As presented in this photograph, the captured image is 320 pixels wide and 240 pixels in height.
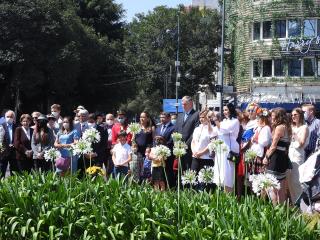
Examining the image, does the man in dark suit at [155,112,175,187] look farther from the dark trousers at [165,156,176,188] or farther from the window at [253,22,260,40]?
the window at [253,22,260,40]

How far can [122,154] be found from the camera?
43.0ft

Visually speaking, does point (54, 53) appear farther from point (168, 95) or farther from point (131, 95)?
point (168, 95)

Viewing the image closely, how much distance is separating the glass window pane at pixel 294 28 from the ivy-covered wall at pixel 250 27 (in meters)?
0.35

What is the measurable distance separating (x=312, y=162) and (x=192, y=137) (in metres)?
3.73

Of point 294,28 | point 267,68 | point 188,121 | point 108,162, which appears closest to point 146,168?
point 108,162

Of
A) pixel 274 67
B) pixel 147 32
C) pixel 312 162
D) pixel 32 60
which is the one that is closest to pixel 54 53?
pixel 32 60

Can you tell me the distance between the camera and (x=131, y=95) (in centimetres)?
5288

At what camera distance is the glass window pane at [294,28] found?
44.4 m

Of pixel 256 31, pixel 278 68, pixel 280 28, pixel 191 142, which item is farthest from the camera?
pixel 256 31

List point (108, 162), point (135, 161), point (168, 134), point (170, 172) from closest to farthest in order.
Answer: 1. point (170, 172)
2. point (168, 134)
3. point (135, 161)
4. point (108, 162)

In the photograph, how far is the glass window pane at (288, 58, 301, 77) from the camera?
4459 cm

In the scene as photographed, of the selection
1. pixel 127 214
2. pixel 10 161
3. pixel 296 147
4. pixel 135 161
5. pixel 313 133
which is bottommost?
pixel 10 161

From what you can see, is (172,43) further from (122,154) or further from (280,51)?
(122,154)

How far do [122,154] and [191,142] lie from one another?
2309 mm
